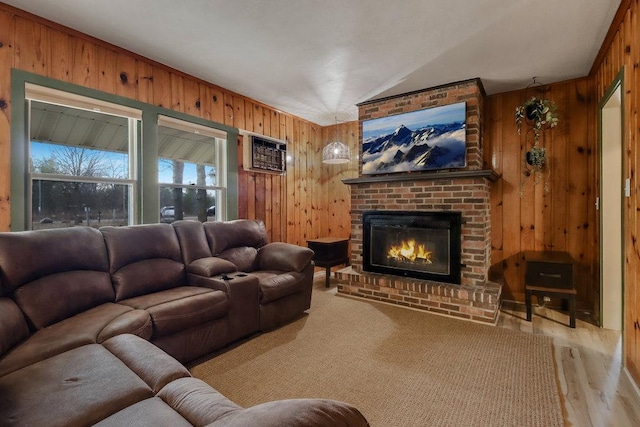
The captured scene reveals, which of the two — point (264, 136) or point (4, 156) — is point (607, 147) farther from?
point (4, 156)

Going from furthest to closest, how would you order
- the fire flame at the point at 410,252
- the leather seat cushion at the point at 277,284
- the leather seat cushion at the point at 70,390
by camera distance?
the fire flame at the point at 410,252
the leather seat cushion at the point at 277,284
the leather seat cushion at the point at 70,390

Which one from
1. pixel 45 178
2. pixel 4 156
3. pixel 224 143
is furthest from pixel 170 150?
pixel 4 156

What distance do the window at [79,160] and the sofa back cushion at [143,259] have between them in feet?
2.14

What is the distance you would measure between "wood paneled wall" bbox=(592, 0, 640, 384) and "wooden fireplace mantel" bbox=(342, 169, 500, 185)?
3.67ft

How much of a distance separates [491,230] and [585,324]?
4.29 ft

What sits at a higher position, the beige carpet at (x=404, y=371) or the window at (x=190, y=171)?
the window at (x=190, y=171)

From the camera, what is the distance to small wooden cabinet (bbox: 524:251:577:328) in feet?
9.93

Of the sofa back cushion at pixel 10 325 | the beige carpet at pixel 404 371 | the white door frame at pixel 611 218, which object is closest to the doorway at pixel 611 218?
the white door frame at pixel 611 218

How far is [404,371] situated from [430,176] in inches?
85.4

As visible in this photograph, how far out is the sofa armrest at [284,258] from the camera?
324 cm

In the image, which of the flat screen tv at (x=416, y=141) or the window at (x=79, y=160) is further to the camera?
the flat screen tv at (x=416, y=141)

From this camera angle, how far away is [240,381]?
2068 mm

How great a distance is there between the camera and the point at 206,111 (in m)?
3.76

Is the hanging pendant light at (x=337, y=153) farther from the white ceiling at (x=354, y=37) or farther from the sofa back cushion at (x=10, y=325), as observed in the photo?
the sofa back cushion at (x=10, y=325)
